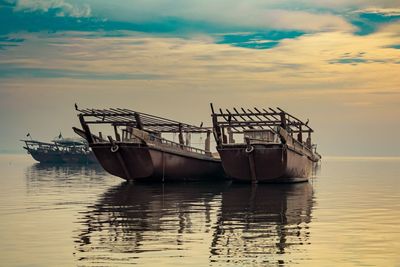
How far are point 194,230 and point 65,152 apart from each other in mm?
84674

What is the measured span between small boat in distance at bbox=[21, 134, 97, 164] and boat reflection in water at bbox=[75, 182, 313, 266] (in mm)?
69763

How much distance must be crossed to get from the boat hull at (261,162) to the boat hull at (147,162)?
12.6 ft

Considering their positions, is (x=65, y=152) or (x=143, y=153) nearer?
(x=143, y=153)

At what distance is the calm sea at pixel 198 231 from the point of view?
13.6m

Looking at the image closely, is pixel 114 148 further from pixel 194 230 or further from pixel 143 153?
pixel 194 230

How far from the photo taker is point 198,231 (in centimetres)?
1769

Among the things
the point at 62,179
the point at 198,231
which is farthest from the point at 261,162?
the point at 198,231

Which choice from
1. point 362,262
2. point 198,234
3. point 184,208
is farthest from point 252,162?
point 362,262

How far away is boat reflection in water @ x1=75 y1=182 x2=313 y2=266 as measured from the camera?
13.7 m

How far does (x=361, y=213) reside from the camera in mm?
23875

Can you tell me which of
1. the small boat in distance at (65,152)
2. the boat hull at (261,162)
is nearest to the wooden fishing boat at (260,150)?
the boat hull at (261,162)

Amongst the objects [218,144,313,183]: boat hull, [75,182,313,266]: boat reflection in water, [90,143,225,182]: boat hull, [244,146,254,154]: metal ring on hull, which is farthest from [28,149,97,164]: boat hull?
[75,182,313,266]: boat reflection in water

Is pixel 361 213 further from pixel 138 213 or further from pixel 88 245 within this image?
pixel 88 245

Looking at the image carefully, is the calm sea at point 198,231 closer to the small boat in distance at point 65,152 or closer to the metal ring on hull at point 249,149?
the metal ring on hull at point 249,149
